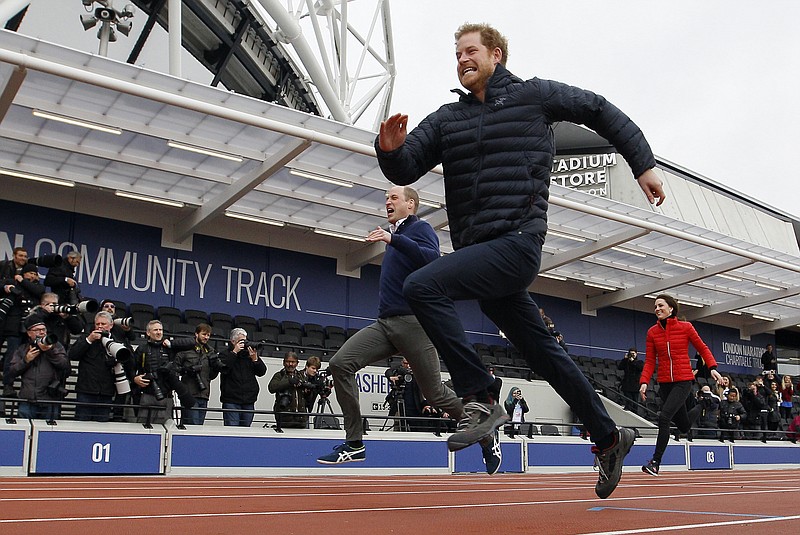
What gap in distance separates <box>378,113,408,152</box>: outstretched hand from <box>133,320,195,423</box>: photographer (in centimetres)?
761

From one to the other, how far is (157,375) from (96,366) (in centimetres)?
84

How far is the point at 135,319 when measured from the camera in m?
17.0

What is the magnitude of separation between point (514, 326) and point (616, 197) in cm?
3067

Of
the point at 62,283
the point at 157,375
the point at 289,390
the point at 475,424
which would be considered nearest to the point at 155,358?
the point at 157,375

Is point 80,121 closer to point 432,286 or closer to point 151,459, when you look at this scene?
point 151,459

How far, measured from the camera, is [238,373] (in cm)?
1226

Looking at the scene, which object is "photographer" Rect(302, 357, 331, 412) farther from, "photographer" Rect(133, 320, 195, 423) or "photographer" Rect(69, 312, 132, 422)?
"photographer" Rect(69, 312, 132, 422)

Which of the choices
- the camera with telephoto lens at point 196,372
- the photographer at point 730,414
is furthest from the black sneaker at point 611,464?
the photographer at point 730,414

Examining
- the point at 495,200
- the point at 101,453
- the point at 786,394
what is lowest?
the point at 101,453

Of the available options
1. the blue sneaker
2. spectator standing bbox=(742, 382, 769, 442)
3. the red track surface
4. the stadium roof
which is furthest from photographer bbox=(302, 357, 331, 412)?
spectator standing bbox=(742, 382, 769, 442)

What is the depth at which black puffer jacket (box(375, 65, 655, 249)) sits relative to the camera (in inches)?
164

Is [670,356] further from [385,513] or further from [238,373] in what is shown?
[238,373]

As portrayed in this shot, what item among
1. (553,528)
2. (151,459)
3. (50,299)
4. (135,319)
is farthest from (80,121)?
(553,528)

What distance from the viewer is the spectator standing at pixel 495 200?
412 cm
